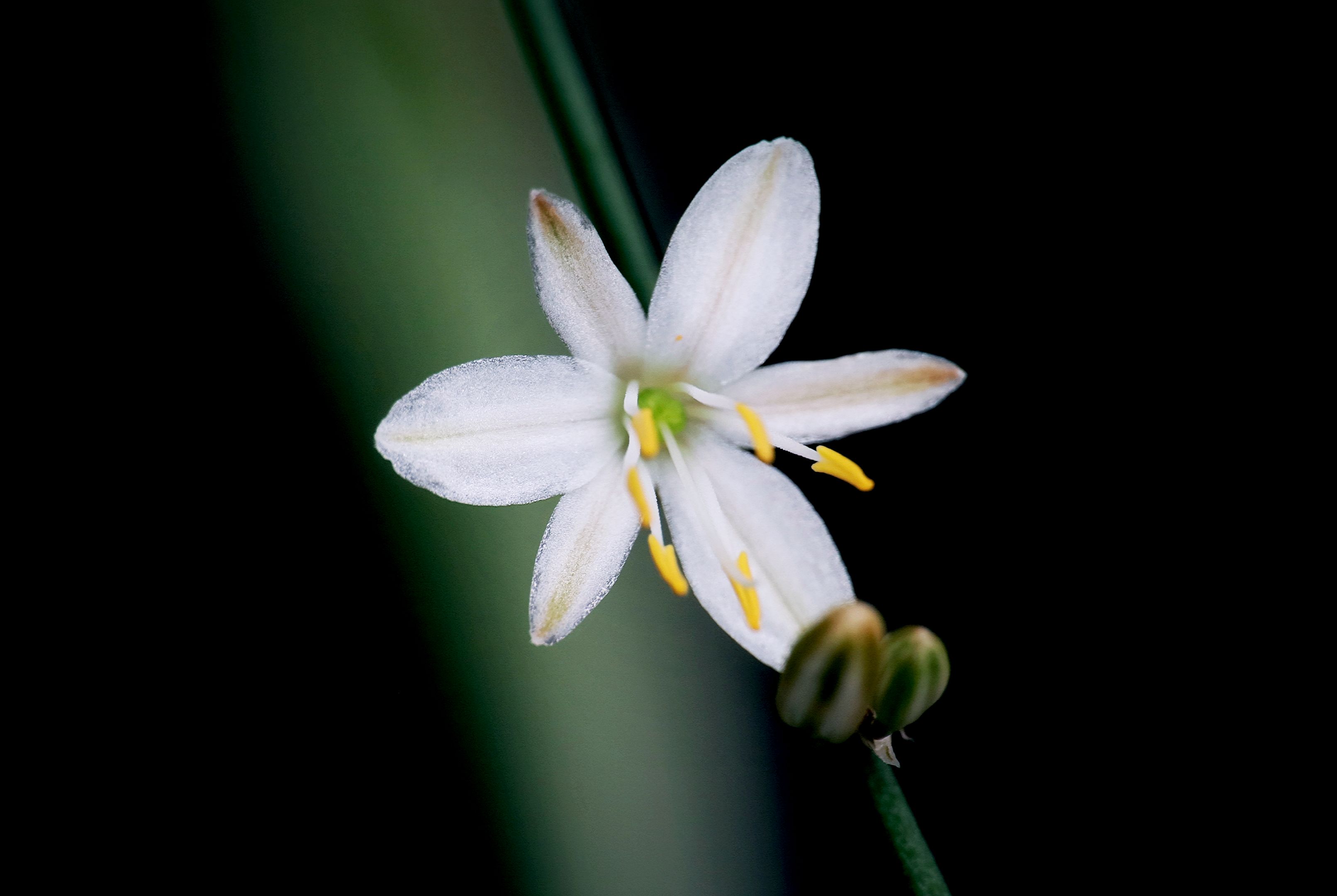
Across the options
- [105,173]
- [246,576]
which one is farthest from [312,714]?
[105,173]

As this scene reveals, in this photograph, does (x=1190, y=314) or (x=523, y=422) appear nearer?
(x=523, y=422)

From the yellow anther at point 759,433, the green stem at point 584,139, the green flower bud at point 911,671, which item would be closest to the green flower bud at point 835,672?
the green flower bud at point 911,671

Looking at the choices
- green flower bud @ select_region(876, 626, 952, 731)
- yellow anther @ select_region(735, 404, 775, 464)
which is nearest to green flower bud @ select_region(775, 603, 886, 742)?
green flower bud @ select_region(876, 626, 952, 731)

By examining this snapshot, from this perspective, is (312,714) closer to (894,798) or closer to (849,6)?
(894,798)

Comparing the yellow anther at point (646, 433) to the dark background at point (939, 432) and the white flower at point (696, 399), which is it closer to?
the white flower at point (696, 399)

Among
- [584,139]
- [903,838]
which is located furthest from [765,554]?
[584,139]

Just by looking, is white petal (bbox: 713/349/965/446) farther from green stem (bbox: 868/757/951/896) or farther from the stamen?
green stem (bbox: 868/757/951/896)
